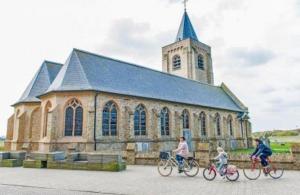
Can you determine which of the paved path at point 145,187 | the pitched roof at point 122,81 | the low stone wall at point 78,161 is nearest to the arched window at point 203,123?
the pitched roof at point 122,81

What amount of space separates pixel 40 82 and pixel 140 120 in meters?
12.9

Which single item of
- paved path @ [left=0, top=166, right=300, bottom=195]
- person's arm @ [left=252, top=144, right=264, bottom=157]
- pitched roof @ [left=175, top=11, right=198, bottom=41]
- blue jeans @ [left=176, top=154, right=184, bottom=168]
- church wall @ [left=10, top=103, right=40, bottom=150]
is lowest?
paved path @ [left=0, top=166, right=300, bottom=195]

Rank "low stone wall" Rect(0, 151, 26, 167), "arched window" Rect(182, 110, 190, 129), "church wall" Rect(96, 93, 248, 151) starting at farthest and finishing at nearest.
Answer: "arched window" Rect(182, 110, 190, 129)
"church wall" Rect(96, 93, 248, 151)
"low stone wall" Rect(0, 151, 26, 167)

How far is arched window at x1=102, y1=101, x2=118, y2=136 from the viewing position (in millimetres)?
20750

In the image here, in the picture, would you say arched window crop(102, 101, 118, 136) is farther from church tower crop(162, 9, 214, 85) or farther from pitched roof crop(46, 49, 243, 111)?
church tower crop(162, 9, 214, 85)

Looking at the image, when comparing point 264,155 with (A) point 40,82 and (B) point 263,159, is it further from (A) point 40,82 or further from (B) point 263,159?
(A) point 40,82

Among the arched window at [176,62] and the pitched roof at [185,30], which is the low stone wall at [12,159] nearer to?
the arched window at [176,62]

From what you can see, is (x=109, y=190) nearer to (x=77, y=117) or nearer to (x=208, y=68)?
(x=77, y=117)

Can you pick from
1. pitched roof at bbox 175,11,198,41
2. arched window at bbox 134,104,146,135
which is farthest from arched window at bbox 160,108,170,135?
pitched roof at bbox 175,11,198,41

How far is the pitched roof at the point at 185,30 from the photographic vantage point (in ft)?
150

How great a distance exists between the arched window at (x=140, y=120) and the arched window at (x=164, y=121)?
2.68 m

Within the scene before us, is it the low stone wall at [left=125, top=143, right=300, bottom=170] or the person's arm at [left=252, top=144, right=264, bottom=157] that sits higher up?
the person's arm at [left=252, top=144, right=264, bottom=157]

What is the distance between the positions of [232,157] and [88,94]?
12788 millimetres

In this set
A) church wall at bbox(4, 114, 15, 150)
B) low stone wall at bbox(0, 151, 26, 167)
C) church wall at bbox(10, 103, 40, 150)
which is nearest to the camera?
low stone wall at bbox(0, 151, 26, 167)
